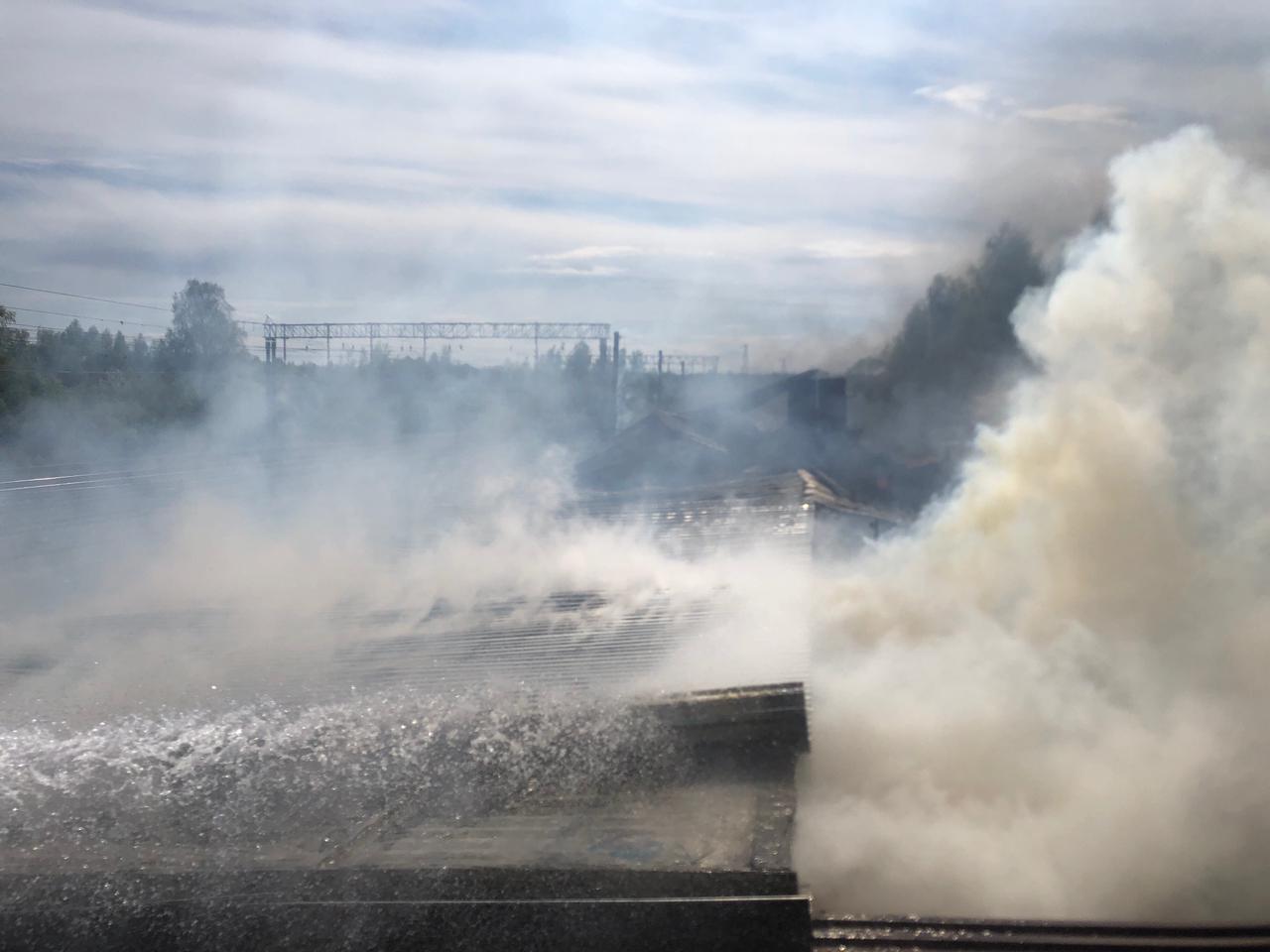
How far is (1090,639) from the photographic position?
9.42m

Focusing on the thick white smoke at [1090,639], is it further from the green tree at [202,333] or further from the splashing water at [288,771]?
the green tree at [202,333]

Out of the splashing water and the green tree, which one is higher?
the green tree

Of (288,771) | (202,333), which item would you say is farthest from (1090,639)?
(202,333)

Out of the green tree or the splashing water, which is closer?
the splashing water

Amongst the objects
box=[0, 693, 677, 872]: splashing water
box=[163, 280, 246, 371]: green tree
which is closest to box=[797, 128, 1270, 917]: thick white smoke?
box=[0, 693, 677, 872]: splashing water

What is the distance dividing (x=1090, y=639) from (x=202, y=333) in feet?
97.4

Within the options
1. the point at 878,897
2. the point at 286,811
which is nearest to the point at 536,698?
the point at 286,811

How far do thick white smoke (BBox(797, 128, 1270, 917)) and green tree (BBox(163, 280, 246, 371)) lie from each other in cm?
2255

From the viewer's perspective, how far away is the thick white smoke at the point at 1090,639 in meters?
6.39

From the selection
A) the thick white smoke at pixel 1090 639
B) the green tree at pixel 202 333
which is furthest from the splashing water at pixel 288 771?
the green tree at pixel 202 333

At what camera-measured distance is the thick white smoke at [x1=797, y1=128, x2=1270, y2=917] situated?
6391 mm

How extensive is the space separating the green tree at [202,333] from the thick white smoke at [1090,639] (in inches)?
888

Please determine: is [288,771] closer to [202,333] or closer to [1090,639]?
[1090,639]

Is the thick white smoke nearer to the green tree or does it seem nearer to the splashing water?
the splashing water
